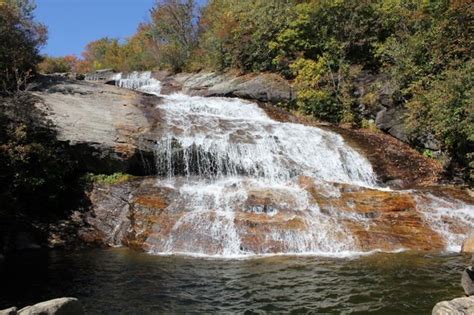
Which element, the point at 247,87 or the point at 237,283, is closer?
the point at 237,283

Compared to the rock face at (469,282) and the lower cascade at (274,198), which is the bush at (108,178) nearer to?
the lower cascade at (274,198)

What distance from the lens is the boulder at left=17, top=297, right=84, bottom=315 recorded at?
625cm

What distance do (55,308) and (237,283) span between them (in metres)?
4.51

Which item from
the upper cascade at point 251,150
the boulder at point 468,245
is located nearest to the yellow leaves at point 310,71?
the upper cascade at point 251,150

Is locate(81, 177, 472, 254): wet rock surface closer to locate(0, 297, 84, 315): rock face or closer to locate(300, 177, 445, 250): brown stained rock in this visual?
locate(300, 177, 445, 250): brown stained rock

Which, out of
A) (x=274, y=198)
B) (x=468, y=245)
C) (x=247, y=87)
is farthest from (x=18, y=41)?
(x=468, y=245)

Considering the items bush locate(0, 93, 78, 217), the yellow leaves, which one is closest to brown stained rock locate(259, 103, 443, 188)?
the yellow leaves

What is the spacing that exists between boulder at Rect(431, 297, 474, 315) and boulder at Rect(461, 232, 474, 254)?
5826 mm

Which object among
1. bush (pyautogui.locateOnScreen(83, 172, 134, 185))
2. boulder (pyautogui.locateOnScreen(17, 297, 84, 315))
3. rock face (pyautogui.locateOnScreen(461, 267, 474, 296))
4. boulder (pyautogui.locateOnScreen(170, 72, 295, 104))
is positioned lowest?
rock face (pyautogui.locateOnScreen(461, 267, 474, 296))

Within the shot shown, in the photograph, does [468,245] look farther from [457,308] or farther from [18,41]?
[18,41]

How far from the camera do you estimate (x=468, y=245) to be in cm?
1246

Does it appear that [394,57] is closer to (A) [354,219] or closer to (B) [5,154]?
(A) [354,219]

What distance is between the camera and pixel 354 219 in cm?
1418

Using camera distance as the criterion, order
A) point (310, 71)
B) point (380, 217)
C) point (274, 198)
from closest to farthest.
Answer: point (380, 217) < point (274, 198) < point (310, 71)
